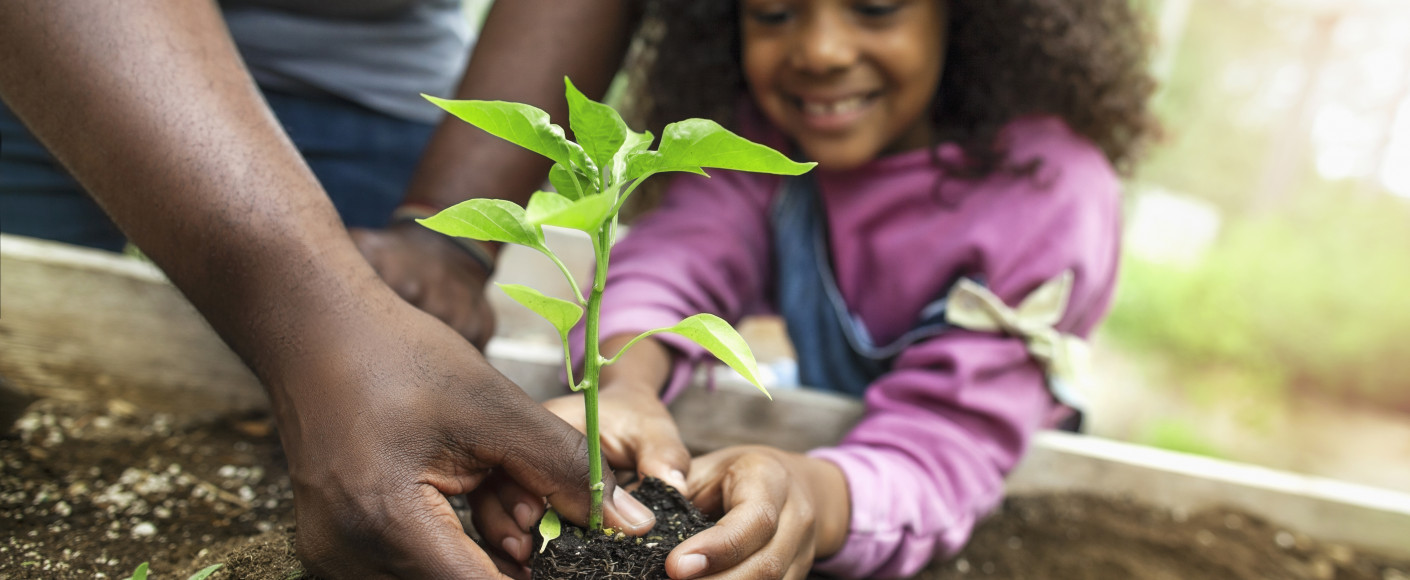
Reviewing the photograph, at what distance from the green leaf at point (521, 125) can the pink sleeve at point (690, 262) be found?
84cm

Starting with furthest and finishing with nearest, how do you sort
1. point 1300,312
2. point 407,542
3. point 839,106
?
point 1300,312 → point 839,106 → point 407,542

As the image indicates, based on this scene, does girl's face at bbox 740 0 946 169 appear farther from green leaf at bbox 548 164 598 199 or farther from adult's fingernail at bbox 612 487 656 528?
adult's fingernail at bbox 612 487 656 528

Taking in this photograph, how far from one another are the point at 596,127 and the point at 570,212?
0.18 m

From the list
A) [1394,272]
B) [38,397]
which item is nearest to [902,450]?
[38,397]

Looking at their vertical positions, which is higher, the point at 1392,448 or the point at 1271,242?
the point at 1271,242

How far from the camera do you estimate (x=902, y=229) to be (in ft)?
6.44

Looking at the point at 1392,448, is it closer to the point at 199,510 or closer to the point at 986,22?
the point at 986,22

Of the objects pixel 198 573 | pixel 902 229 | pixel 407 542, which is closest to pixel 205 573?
pixel 198 573

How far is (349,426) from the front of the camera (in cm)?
95

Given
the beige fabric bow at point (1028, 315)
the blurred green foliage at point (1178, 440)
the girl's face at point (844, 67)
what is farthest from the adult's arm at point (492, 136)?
the blurred green foliage at point (1178, 440)

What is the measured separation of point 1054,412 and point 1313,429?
287cm

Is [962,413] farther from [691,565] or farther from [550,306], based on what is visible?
[550,306]

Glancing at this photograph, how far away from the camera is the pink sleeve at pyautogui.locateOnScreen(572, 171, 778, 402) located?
175 cm

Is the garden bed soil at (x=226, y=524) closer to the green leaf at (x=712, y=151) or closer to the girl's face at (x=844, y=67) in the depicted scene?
the green leaf at (x=712, y=151)
